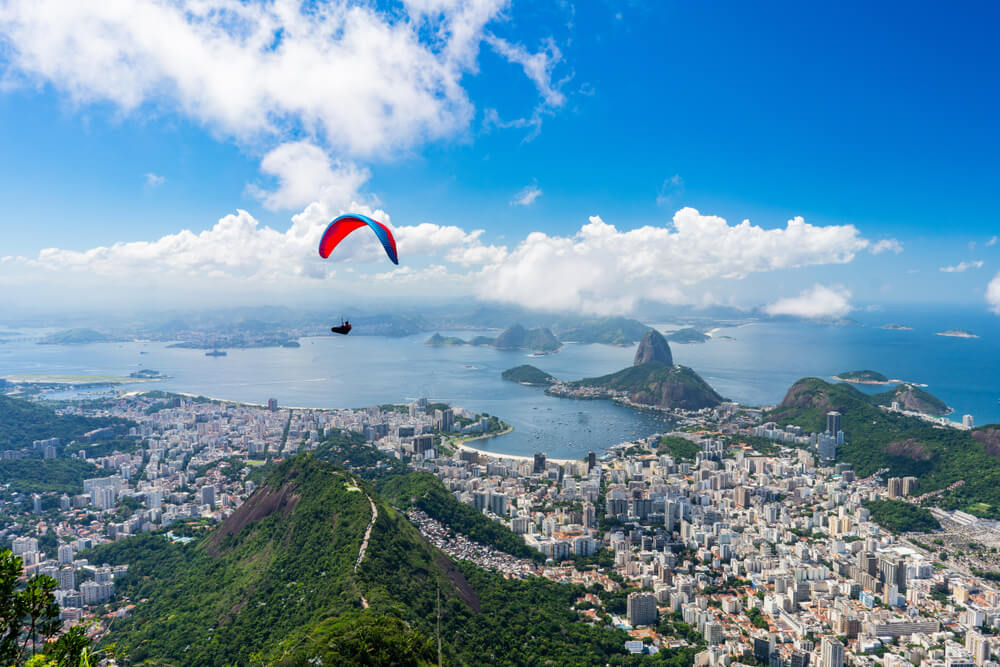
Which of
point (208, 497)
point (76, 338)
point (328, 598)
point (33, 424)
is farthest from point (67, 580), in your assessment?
point (76, 338)

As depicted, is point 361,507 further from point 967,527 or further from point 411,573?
point 967,527

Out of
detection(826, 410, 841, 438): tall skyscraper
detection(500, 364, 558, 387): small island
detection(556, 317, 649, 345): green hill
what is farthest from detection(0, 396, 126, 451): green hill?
detection(556, 317, 649, 345): green hill

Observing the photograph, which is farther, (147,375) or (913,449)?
(147,375)

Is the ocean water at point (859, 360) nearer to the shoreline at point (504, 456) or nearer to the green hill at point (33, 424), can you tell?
the shoreline at point (504, 456)

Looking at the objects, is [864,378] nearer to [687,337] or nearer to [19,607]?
[687,337]

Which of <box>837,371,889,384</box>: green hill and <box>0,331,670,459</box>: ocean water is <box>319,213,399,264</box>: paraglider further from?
<box>837,371,889,384</box>: green hill

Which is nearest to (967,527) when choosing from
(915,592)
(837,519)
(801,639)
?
(837,519)

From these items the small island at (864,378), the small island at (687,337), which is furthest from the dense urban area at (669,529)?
the small island at (687,337)
